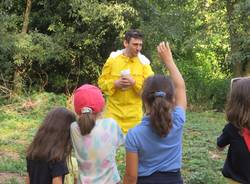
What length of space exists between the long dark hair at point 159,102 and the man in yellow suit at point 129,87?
191cm

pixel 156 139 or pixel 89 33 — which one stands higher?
pixel 89 33

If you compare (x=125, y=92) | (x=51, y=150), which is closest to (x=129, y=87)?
(x=125, y=92)

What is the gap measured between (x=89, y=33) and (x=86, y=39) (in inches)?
9.1

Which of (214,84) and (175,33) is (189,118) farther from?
(214,84)

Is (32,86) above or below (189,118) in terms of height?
above

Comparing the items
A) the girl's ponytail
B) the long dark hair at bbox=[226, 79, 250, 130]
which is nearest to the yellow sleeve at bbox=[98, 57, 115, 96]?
the girl's ponytail

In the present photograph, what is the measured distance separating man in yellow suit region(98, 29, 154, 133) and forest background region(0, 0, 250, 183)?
6.42 meters

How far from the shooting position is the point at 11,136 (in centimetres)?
950

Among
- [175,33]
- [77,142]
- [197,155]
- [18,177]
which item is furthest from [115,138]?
[175,33]

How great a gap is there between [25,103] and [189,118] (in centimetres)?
434

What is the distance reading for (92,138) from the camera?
3.45m

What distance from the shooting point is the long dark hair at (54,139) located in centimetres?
335

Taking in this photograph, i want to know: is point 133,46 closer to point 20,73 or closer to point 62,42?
point 62,42

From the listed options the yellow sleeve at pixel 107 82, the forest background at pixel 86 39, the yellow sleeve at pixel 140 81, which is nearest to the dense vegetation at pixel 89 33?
the forest background at pixel 86 39
